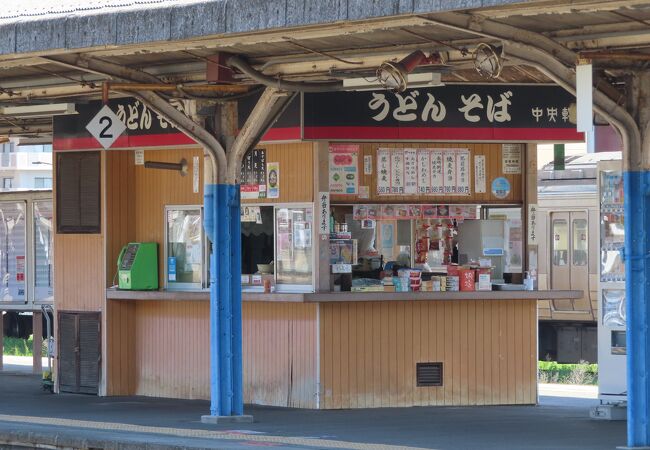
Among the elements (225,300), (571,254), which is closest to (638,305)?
(225,300)

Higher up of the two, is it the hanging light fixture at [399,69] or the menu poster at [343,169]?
the hanging light fixture at [399,69]

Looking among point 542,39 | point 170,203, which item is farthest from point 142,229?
point 542,39

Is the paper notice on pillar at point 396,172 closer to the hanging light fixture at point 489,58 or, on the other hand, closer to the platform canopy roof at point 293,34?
the platform canopy roof at point 293,34

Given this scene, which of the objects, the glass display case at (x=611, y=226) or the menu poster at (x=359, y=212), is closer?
the glass display case at (x=611, y=226)

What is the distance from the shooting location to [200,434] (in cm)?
1188

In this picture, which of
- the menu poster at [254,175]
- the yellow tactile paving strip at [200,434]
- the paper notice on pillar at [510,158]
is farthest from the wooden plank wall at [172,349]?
the paper notice on pillar at [510,158]

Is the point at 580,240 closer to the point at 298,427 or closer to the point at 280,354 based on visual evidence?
the point at 280,354

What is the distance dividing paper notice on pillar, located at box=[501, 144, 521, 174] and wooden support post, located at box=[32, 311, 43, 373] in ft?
25.3

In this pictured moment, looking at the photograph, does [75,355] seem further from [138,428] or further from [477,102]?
[477,102]

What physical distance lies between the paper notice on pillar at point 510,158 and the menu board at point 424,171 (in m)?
0.40

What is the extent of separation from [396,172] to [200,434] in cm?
411

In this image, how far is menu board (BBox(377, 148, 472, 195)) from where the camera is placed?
14.7m

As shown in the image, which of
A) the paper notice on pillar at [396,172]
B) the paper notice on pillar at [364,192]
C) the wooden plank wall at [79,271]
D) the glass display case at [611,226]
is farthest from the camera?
the wooden plank wall at [79,271]

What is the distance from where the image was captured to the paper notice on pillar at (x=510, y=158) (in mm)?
14953
